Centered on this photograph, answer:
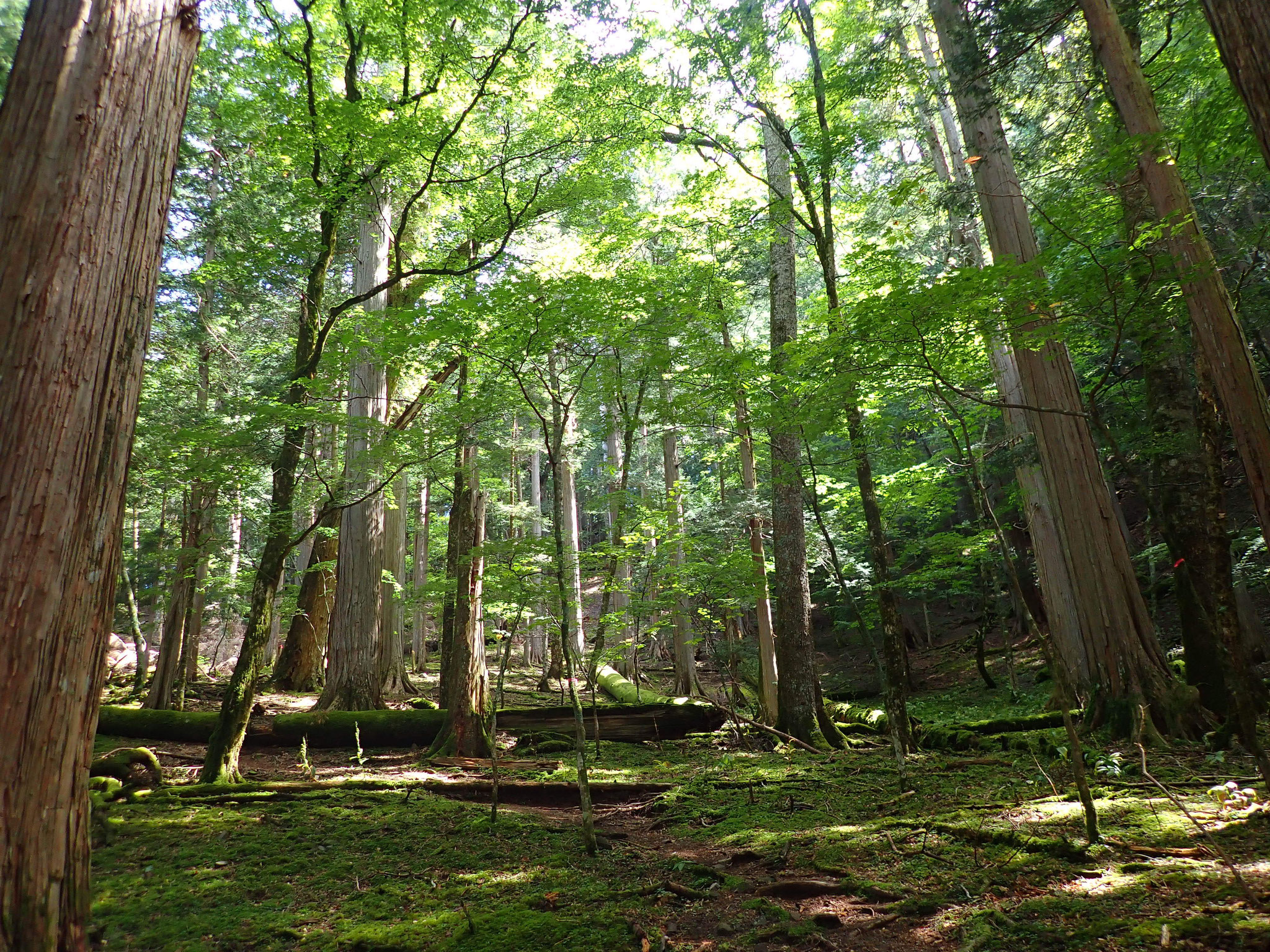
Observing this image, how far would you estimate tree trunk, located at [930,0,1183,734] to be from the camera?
6426 millimetres

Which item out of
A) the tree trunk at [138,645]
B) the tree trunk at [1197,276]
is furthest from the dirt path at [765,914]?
the tree trunk at [138,645]

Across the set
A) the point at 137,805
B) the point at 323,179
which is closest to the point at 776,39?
the point at 323,179

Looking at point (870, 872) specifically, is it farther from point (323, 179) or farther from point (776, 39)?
point (776, 39)

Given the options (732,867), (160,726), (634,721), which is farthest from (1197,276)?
(160,726)

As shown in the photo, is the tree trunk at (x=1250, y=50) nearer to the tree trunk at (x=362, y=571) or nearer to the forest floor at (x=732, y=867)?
the forest floor at (x=732, y=867)

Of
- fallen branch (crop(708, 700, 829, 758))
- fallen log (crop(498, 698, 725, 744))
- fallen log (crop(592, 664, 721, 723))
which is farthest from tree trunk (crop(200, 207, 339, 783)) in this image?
fallen log (crop(592, 664, 721, 723))

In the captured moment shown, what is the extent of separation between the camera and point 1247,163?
631 centimetres

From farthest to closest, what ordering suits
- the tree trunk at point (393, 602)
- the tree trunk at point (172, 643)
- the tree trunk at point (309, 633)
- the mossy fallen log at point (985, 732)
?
1. the tree trunk at point (309, 633)
2. the tree trunk at point (393, 602)
3. the tree trunk at point (172, 643)
4. the mossy fallen log at point (985, 732)

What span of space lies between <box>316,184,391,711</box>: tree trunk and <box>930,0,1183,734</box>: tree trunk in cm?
849

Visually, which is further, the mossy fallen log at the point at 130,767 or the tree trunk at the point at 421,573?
the tree trunk at the point at 421,573

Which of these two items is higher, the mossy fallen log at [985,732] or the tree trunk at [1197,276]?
the tree trunk at [1197,276]

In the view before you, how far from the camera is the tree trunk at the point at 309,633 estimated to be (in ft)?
42.5

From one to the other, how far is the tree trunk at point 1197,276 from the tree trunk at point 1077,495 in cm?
149

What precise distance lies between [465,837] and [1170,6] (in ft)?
30.9
